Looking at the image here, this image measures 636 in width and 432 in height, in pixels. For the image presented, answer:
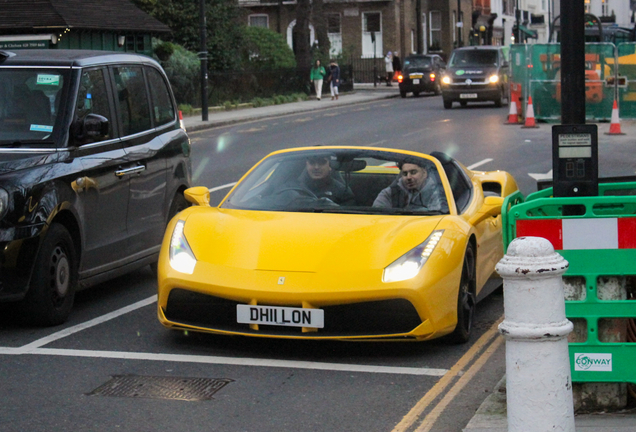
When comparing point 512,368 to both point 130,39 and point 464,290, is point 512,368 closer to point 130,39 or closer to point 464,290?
point 464,290

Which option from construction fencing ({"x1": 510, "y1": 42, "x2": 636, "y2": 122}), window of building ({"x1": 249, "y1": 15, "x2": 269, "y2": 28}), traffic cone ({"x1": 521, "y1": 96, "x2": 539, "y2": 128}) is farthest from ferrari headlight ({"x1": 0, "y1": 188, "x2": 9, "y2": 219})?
window of building ({"x1": 249, "y1": 15, "x2": 269, "y2": 28})

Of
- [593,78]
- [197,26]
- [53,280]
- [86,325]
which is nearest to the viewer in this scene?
[53,280]

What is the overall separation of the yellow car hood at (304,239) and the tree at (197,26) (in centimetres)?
3534

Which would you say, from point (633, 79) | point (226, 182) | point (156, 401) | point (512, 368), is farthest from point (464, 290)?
point (633, 79)

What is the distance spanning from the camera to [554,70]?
26.8 meters

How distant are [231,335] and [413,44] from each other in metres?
66.6

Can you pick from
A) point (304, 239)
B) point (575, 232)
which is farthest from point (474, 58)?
point (575, 232)

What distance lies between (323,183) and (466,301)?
1445mm

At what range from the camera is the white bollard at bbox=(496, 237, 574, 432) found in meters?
3.91

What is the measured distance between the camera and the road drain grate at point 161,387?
5.53 meters

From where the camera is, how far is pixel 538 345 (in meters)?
3.91

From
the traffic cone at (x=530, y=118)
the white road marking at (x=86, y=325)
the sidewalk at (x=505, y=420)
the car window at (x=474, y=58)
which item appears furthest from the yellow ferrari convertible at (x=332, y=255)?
the car window at (x=474, y=58)

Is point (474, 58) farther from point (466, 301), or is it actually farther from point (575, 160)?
point (575, 160)

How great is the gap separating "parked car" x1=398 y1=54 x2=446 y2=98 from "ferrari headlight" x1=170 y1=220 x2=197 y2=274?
40.6 meters
